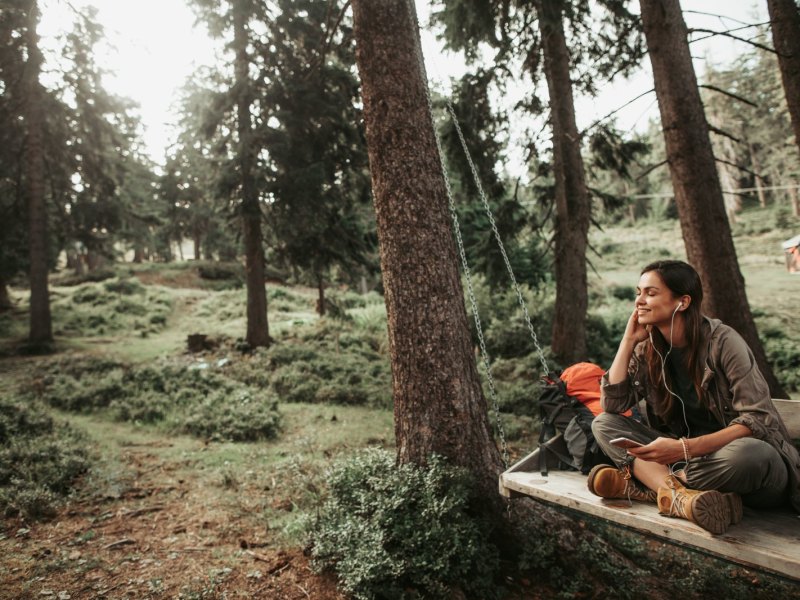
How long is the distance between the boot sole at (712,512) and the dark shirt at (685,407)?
58 centimetres

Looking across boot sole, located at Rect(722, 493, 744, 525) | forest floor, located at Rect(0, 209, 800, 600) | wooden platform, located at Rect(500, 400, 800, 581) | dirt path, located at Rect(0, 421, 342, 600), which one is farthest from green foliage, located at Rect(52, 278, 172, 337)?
boot sole, located at Rect(722, 493, 744, 525)

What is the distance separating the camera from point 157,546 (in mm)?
4066

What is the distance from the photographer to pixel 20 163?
45.7 ft

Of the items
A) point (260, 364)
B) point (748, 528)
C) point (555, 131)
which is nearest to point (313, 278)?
point (260, 364)

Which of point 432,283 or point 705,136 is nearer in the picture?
point 432,283

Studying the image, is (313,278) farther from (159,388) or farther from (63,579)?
(63,579)

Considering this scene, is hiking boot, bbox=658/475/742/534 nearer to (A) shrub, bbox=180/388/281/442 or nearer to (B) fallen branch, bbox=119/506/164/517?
(B) fallen branch, bbox=119/506/164/517

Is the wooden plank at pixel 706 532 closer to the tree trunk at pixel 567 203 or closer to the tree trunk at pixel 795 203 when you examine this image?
the tree trunk at pixel 567 203

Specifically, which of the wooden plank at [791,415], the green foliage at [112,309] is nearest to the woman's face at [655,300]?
the wooden plank at [791,415]

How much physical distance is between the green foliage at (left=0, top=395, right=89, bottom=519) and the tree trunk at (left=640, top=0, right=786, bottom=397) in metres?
7.73

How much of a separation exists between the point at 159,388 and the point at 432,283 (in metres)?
7.95

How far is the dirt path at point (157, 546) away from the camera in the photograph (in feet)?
11.1

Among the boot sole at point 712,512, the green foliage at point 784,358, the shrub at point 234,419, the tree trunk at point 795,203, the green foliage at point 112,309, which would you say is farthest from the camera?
the tree trunk at point 795,203

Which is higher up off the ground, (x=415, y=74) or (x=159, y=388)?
(x=415, y=74)
